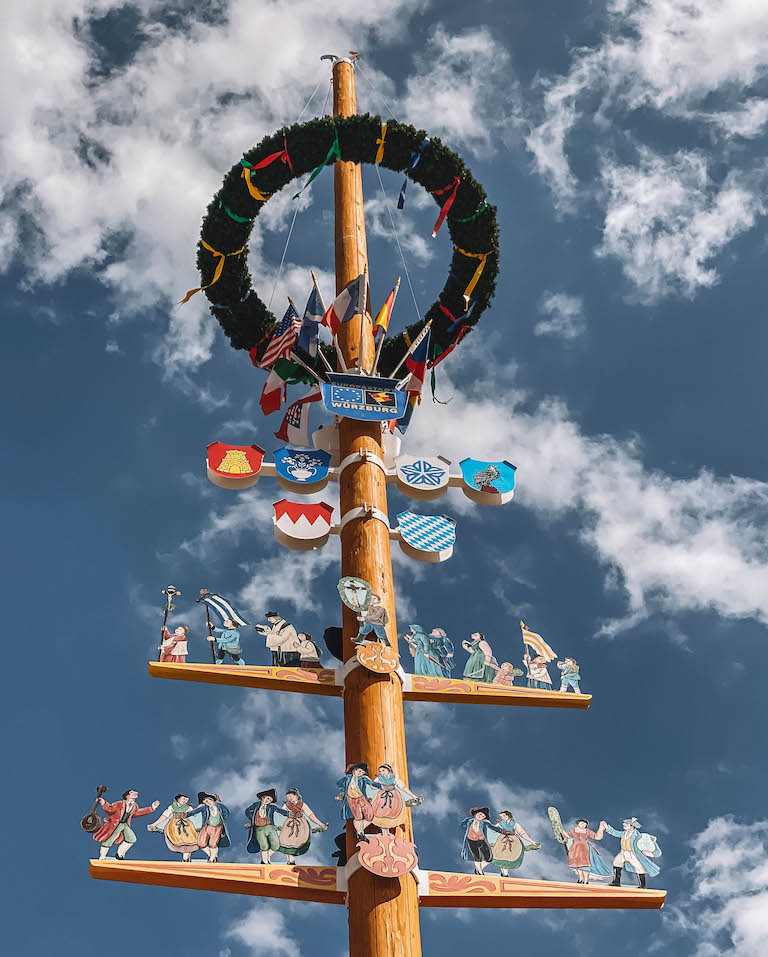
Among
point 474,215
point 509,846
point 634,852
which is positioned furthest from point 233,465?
point 634,852

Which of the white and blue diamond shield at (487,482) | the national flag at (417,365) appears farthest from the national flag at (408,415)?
the white and blue diamond shield at (487,482)

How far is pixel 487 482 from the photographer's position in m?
13.1

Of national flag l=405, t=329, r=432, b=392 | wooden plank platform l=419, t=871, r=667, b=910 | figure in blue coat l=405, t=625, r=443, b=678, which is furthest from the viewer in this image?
national flag l=405, t=329, r=432, b=392

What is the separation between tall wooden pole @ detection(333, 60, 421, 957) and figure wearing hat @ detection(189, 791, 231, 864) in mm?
1207

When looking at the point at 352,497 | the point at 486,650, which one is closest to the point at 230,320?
the point at 352,497

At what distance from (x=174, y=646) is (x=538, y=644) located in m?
4.26

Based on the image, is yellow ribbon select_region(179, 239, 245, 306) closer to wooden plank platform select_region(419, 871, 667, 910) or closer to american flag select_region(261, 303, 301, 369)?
american flag select_region(261, 303, 301, 369)

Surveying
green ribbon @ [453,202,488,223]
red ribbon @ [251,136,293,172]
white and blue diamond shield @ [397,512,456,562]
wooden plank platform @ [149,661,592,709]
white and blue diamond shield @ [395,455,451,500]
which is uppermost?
red ribbon @ [251,136,293,172]

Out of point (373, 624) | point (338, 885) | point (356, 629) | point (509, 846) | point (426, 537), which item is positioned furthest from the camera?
point (426, 537)

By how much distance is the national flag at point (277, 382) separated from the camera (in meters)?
13.6

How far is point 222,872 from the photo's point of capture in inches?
336

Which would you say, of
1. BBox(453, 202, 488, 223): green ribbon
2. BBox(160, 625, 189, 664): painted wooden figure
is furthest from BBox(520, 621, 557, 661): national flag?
BBox(453, 202, 488, 223): green ribbon

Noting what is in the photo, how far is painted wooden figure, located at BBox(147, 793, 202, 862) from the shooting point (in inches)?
349

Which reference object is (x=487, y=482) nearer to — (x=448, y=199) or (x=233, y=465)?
(x=233, y=465)
